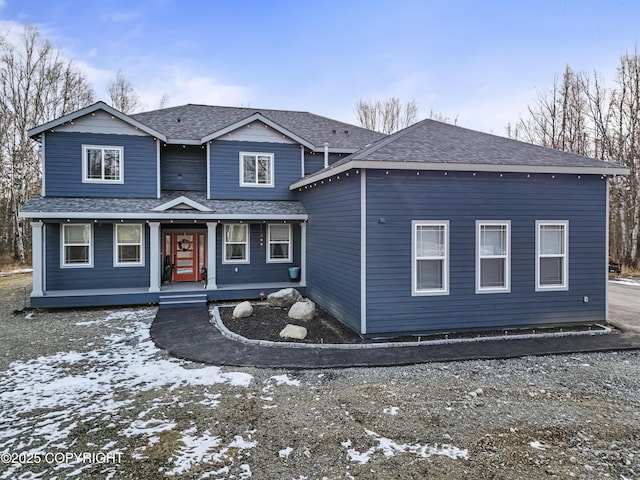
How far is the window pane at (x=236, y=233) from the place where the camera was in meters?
12.4

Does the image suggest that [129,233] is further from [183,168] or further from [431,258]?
[431,258]

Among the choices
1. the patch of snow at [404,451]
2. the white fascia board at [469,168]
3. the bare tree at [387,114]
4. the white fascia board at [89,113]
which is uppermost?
the bare tree at [387,114]

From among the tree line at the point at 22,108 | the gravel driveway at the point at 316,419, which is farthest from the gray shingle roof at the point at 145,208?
the tree line at the point at 22,108

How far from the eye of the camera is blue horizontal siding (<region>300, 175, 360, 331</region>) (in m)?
7.96

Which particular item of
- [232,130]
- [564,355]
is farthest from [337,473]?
[232,130]

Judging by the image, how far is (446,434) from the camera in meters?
4.07

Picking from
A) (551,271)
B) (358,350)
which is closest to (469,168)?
(551,271)

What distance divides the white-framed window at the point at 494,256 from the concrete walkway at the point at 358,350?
1.20 m

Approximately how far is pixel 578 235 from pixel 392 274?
14.6 feet

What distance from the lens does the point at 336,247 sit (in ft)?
30.5

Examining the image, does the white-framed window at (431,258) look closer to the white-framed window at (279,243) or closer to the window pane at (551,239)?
the window pane at (551,239)

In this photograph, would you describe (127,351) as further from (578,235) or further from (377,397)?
(578,235)

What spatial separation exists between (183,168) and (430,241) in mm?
8820

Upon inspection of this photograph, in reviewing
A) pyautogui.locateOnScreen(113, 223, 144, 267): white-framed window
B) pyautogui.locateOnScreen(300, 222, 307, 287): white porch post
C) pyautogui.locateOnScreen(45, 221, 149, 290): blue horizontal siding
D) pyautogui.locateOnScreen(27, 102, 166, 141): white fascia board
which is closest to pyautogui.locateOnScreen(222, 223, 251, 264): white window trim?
pyautogui.locateOnScreen(300, 222, 307, 287): white porch post
